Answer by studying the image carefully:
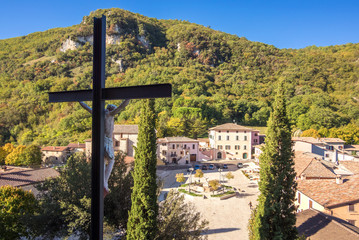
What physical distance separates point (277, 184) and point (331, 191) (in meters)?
10.5

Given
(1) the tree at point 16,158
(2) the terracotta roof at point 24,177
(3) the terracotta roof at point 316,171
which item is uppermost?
(3) the terracotta roof at point 316,171

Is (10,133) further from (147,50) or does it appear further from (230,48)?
(230,48)

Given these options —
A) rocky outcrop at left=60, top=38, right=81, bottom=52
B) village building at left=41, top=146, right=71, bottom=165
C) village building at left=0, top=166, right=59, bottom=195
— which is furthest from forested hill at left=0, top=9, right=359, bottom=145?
village building at left=0, top=166, right=59, bottom=195

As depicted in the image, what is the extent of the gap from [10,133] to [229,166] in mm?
54449

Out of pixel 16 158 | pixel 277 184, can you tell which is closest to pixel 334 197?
pixel 277 184

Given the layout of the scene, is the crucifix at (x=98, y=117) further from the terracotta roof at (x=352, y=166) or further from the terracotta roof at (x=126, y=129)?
the terracotta roof at (x=126, y=129)

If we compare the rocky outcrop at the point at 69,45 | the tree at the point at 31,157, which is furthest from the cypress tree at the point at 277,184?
the rocky outcrop at the point at 69,45

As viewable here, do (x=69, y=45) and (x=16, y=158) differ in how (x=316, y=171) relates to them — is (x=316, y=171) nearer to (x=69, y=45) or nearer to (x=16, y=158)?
(x=16, y=158)

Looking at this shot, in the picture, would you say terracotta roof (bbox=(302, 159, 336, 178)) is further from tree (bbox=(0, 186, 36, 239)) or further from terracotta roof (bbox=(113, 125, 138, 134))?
terracotta roof (bbox=(113, 125, 138, 134))

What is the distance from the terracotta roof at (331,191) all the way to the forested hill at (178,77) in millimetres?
28942

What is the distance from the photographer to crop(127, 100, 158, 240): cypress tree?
6128mm

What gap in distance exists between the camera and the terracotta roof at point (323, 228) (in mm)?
9703

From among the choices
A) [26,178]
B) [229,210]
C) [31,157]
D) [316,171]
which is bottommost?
[229,210]

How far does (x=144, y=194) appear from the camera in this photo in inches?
244
